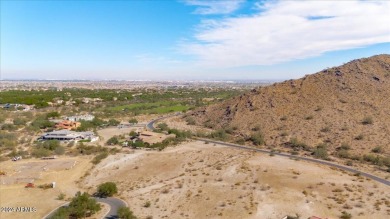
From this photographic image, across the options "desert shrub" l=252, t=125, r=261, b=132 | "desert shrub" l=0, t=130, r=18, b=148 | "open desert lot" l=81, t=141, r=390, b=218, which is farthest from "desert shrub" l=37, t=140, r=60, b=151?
"desert shrub" l=252, t=125, r=261, b=132

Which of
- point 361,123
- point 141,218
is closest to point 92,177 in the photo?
point 141,218

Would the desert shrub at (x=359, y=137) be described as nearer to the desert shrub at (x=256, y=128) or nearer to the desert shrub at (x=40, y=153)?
the desert shrub at (x=256, y=128)

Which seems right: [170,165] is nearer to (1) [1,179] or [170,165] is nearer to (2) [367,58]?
(1) [1,179]

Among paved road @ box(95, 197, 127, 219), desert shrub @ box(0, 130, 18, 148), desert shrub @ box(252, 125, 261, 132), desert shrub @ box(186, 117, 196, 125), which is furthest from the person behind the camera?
desert shrub @ box(186, 117, 196, 125)

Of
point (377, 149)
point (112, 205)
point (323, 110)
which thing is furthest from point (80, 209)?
point (323, 110)

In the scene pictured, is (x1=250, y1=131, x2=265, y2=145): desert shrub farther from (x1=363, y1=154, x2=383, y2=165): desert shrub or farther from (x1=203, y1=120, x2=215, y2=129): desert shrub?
(x1=363, y1=154, x2=383, y2=165): desert shrub

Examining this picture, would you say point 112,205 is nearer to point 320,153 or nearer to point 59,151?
point 59,151

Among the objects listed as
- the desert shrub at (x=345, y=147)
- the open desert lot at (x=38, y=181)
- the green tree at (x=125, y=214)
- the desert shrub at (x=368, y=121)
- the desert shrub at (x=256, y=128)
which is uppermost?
the desert shrub at (x=368, y=121)

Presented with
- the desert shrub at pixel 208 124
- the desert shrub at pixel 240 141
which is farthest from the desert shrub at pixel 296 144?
the desert shrub at pixel 208 124
